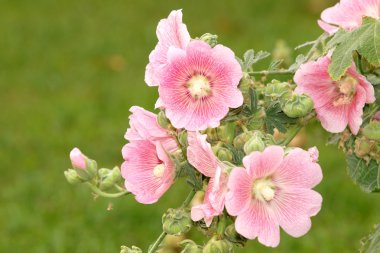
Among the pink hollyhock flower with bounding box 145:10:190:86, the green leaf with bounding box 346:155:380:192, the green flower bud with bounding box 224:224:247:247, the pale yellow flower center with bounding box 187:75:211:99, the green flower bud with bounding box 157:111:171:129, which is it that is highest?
the pink hollyhock flower with bounding box 145:10:190:86

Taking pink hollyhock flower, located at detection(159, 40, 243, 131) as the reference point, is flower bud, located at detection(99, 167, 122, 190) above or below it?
below

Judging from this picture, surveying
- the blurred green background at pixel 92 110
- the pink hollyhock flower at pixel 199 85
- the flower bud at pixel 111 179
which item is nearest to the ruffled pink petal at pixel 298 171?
the pink hollyhock flower at pixel 199 85

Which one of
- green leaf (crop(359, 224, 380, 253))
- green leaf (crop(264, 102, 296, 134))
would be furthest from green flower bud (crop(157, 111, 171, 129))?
green leaf (crop(359, 224, 380, 253))

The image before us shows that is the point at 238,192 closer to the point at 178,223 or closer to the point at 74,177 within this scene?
the point at 178,223

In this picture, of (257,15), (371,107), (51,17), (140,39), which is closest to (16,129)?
(140,39)

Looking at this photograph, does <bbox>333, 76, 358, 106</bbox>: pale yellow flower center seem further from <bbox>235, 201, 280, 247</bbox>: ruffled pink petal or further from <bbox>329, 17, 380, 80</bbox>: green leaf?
<bbox>235, 201, 280, 247</bbox>: ruffled pink petal

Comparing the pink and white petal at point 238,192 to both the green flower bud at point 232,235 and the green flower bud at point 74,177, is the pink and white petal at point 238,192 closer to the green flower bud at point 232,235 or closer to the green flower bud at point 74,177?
the green flower bud at point 232,235

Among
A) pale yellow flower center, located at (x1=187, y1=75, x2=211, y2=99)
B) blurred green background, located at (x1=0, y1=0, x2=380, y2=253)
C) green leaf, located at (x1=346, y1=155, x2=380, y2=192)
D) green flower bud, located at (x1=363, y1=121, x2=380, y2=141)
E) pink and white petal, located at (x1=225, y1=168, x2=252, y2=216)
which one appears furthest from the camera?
blurred green background, located at (x1=0, y1=0, x2=380, y2=253)
